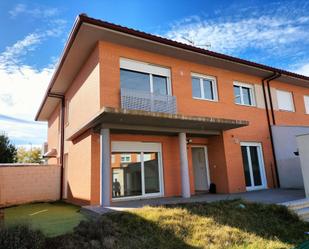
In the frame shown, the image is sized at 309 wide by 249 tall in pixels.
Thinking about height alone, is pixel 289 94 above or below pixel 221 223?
above

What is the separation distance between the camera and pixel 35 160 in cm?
4250

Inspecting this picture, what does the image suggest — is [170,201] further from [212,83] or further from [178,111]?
[212,83]

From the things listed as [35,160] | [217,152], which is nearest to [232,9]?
[217,152]

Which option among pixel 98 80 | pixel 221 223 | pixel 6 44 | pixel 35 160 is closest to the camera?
pixel 221 223

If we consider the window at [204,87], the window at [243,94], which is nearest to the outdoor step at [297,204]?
the window at [204,87]

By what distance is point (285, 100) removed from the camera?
56.1 feet

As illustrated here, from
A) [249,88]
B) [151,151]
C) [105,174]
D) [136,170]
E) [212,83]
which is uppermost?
[249,88]

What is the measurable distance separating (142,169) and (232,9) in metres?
9.38

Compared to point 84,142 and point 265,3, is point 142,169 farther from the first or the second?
point 265,3

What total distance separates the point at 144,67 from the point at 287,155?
10.2 metres

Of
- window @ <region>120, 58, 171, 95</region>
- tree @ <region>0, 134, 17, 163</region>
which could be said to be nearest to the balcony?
window @ <region>120, 58, 171, 95</region>

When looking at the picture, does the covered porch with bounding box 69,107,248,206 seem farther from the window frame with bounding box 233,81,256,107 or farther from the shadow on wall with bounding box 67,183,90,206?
the window frame with bounding box 233,81,256,107

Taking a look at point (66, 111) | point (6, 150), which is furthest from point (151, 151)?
point (6, 150)

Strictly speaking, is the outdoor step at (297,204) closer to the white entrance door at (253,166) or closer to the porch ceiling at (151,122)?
the porch ceiling at (151,122)
